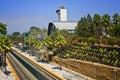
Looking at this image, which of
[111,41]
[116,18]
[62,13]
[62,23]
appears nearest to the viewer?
[111,41]

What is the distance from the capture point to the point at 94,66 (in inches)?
1770

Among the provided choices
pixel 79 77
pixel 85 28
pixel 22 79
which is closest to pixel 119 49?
pixel 79 77

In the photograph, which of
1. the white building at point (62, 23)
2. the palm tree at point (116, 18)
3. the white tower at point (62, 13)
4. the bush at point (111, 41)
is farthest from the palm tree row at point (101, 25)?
the white tower at point (62, 13)

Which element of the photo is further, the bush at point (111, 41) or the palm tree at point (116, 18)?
the palm tree at point (116, 18)

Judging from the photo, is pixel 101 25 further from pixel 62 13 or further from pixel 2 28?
pixel 2 28

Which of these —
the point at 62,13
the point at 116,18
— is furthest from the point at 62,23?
the point at 116,18

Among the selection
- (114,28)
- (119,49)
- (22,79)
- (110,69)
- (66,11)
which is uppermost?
(66,11)

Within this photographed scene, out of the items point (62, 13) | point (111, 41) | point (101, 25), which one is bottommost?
point (111, 41)

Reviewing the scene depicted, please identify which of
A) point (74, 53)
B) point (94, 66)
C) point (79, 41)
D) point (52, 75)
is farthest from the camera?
point (79, 41)

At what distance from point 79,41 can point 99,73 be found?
28.9 meters

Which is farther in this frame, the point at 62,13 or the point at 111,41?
the point at 62,13

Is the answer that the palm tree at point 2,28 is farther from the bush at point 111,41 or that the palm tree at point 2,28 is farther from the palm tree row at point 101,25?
the bush at point 111,41

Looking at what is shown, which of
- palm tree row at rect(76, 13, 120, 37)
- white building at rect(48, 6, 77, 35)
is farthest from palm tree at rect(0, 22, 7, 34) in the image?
palm tree row at rect(76, 13, 120, 37)

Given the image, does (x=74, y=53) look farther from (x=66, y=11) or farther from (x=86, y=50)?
(x=66, y=11)
